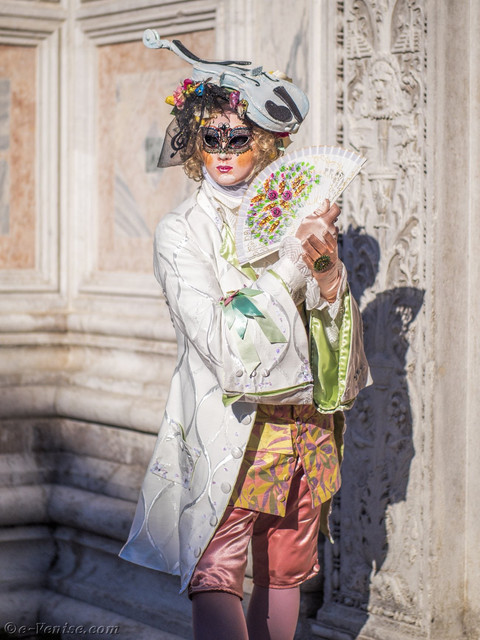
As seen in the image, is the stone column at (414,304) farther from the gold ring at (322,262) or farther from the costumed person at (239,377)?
the gold ring at (322,262)

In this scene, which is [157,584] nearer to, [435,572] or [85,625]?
[85,625]

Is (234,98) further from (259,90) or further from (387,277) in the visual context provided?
(387,277)

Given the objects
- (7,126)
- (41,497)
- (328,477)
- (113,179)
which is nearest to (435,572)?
(328,477)

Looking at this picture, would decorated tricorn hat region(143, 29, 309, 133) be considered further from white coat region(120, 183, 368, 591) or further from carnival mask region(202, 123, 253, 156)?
white coat region(120, 183, 368, 591)

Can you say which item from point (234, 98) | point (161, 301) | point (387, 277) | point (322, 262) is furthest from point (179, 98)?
point (161, 301)

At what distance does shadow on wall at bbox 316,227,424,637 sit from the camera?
3961 millimetres

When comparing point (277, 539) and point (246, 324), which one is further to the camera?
point (277, 539)

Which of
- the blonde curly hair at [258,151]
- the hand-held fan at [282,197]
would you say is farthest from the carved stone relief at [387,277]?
the hand-held fan at [282,197]

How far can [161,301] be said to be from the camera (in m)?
4.78

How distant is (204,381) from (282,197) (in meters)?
0.55

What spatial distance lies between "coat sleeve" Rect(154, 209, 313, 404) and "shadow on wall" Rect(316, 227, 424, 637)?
97cm

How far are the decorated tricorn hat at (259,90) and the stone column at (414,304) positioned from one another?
790mm

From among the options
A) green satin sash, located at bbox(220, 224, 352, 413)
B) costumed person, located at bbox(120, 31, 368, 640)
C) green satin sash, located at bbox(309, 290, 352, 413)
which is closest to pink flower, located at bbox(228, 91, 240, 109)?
costumed person, located at bbox(120, 31, 368, 640)

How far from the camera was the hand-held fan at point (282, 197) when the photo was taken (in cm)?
309
